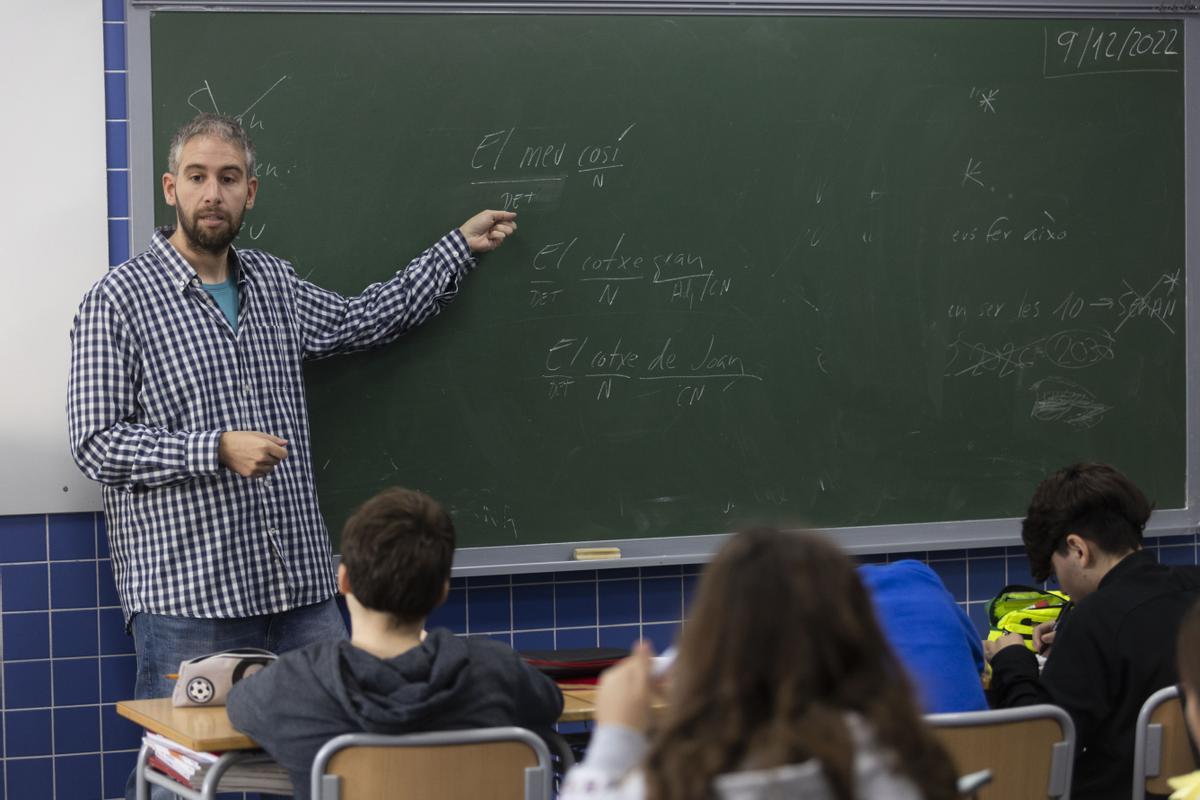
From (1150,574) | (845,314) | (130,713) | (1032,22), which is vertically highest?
(1032,22)

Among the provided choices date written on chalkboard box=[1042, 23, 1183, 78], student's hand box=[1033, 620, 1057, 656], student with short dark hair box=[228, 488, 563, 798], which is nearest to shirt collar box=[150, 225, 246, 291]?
student with short dark hair box=[228, 488, 563, 798]

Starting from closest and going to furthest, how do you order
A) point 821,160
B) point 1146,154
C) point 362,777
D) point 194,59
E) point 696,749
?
point 696,749 → point 362,777 → point 194,59 → point 821,160 → point 1146,154

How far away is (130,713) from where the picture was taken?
2.84m

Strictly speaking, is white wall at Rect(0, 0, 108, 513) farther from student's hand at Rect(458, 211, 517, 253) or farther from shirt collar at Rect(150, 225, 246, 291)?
student's hand at Rect(458, 211, 517, 253)

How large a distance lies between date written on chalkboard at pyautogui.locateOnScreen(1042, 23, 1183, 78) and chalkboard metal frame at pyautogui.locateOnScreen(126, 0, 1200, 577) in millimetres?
43

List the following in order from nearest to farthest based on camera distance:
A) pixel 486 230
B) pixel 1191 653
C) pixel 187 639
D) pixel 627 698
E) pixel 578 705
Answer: pixel 627 698 < pixel 1191 653 < pixel 578 705 < pixel 187 639 < pixel 486 230

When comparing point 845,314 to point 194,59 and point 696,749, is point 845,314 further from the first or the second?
point 696,749

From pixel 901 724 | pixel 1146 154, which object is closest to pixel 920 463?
pixel 1146 154

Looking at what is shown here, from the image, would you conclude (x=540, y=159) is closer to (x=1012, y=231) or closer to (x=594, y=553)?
(x=594, y=553)

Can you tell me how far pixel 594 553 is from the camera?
13.5ft

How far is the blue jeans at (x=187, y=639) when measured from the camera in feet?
11.3

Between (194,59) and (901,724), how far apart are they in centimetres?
304

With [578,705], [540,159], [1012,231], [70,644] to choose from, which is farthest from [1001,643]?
[70,644]

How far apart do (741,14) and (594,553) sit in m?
1.69
